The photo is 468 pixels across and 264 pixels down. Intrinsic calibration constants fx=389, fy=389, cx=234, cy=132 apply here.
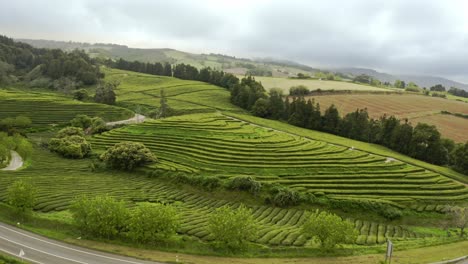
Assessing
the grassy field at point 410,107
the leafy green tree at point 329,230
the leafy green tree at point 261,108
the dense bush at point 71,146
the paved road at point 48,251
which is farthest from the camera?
the leafy green tree at point 261,108

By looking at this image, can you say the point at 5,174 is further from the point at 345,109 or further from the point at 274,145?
the point at 345,109

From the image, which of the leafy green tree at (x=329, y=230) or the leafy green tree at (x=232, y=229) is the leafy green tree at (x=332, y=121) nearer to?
the leafy green tree at (x=329, y=230)

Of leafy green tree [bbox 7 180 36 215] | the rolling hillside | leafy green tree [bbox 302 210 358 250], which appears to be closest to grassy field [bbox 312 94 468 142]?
the rolling hillside

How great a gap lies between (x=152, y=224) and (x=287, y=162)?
37.5 meters

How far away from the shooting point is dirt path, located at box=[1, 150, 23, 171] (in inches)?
2940

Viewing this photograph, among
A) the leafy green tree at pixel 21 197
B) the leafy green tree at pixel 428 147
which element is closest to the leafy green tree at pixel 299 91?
the leafy green tree at pixel 428 147

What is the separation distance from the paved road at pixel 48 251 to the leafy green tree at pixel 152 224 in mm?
3529

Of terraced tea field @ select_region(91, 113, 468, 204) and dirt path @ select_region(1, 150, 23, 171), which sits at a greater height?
terraced tea field @ select_region(91, 113, 468, 204)

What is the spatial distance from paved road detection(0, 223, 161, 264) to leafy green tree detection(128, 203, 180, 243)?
353 centimetres

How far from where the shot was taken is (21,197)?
47.0m

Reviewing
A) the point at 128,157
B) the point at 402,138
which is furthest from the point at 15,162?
the point at 402,138

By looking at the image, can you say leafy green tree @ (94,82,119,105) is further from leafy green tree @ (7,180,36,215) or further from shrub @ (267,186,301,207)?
shrub @ (267,186,301,207)

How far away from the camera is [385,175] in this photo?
6931cm

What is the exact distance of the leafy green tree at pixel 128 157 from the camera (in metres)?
74.8
